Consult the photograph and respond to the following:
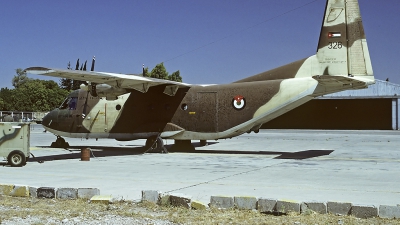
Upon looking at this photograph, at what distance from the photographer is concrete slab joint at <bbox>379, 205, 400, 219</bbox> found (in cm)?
775

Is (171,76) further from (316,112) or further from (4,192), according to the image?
(4,192)

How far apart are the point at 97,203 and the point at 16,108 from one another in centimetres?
9560

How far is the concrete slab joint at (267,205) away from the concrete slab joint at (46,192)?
186 inches

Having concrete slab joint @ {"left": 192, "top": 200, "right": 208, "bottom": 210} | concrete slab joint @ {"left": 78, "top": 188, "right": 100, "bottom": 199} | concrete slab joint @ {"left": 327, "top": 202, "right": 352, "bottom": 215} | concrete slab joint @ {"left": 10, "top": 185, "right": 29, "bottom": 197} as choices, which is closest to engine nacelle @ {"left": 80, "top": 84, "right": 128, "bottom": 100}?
concrete slab joint @ {"left": 10, "top": 185, "right": 29, "bottom": 197}

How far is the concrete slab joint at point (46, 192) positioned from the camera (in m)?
10.2

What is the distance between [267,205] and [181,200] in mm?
1715

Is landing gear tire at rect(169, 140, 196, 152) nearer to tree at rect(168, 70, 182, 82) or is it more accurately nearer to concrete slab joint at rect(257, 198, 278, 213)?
concrete slab joint at rect(257, 198, 278, 213)

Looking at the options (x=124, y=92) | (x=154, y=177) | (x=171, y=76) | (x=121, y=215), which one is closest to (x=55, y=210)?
(x=121, y=215)

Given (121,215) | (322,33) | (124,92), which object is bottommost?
(121,215)

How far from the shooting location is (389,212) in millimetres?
7805

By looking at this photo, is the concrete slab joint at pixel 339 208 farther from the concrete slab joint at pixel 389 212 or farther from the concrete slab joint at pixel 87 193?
the concrete slab joint at pixel 87 193

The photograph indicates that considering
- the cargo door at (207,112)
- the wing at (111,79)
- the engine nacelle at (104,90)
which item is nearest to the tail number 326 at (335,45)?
the cargo door at (207,112)

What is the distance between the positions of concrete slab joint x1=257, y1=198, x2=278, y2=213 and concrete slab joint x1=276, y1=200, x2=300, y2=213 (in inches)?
3.2

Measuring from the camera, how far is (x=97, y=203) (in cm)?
939
